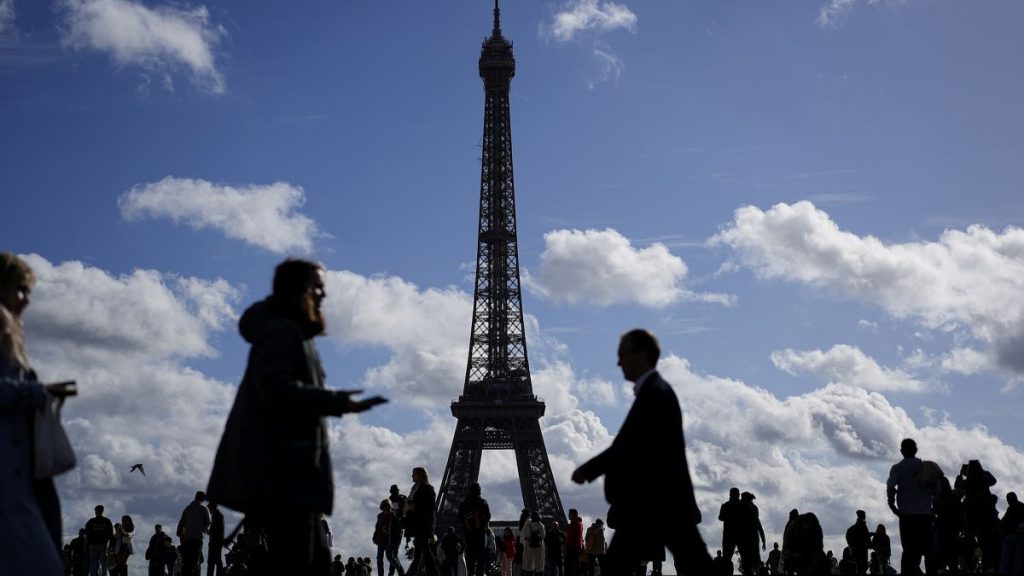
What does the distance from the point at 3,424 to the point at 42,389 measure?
28cm

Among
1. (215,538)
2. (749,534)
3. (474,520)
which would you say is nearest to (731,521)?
(749,534)

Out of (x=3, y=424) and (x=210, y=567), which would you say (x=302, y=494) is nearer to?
(x=3, y=424)

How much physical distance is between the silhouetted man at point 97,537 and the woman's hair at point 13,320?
48.4ft

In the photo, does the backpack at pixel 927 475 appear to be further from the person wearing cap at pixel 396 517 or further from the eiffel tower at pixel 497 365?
the eiffel tower at pixel 497 365

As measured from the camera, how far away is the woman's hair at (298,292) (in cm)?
736

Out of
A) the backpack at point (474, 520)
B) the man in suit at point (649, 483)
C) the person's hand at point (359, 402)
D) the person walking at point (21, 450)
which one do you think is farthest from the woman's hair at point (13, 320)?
the backpack at point (474, 520)

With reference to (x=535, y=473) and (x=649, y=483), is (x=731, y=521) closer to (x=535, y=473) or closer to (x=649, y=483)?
(x=649, y=483)

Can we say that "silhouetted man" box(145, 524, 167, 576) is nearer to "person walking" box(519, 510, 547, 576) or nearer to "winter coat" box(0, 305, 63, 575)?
"person walking" box(519, 510, 547, 576)

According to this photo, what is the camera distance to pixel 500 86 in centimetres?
→ 8294

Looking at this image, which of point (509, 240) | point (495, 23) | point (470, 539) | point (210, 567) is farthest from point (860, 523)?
point (495, 23)

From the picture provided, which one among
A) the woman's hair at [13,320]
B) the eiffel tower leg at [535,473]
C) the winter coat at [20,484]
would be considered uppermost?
the eiffel tower leg at [535,473]

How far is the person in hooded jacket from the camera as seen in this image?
22.6 ft

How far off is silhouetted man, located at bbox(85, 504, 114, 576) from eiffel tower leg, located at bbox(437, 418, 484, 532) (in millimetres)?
48467

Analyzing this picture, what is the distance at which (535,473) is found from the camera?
241ft
